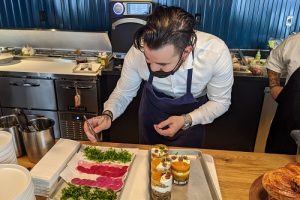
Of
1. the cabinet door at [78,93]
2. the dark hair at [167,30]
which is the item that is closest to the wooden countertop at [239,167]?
the dark hair at [167,30]

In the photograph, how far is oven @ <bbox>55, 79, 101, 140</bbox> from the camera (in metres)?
2.45

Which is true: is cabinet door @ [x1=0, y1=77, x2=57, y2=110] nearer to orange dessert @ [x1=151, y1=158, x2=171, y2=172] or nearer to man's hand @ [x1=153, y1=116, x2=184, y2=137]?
man's hand @ [x1=153, y1=116, x2=184, y2=137]

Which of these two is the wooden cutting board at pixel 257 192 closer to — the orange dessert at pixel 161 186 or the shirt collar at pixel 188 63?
the orange dessert at pixel 161 186

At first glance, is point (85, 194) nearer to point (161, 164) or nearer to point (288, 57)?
point (161, 164)

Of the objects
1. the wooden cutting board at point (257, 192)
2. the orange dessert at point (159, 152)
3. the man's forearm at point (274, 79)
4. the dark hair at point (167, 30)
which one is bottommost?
the wooden cutting board at point (257, 192)

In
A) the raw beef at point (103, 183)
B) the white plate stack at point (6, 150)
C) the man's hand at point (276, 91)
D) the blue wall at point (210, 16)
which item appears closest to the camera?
the white plate stack at point (6, 150)

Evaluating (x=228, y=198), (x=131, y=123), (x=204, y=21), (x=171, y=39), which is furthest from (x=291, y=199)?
(x=204, y=21)

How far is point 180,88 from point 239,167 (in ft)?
1.67

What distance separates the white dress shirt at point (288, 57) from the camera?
1693 millimetres

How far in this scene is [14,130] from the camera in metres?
1.12

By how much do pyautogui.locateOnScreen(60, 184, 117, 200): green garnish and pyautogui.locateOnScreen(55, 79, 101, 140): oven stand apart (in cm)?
151

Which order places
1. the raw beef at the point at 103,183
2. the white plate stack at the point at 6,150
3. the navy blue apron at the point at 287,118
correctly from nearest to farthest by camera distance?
the white plate stack at the point at 6,150 < the raw beef at the point at 103,183 < the navy blue apron at the point at 287,118

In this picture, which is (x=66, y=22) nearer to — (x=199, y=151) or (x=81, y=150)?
(x=81, y=150)

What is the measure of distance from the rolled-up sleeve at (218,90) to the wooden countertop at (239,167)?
210 mm
